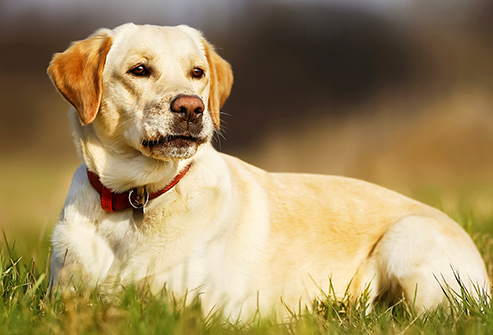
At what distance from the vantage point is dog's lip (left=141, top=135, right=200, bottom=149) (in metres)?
2.92

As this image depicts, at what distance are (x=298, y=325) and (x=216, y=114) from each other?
1.43m

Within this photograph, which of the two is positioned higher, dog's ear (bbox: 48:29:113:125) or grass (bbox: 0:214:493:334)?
dog's ear (bbox: 48:29:113:125)

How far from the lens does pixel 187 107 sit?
2.86 meters

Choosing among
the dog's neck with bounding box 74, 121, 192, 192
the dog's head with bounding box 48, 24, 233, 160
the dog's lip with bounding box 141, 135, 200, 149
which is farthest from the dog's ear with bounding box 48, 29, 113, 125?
the dog's lip with bounding box 141, 135, 200, 149

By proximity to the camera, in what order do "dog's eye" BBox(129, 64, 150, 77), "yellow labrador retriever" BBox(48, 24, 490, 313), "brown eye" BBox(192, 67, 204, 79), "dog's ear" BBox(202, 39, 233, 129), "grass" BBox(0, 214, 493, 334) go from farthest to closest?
1. "dog's ear" BBox(202, 39, 233, 129)
2. "brown eye" BBox(192, 67, 204, 79)
3. "dog's eye" BBox(129, 64, 150, 77)
4. "yellow labrador retriever" BBox(48, 24, 490, 313)
5. "grass" BBox(0, 214, 493, 334)

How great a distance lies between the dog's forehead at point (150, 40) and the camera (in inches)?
124

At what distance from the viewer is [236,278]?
3.28 metres

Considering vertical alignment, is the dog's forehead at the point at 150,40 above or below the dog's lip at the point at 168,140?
above

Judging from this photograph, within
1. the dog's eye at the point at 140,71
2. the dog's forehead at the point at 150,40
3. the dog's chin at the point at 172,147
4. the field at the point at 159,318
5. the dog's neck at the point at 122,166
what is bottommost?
the field at the point at 159,318

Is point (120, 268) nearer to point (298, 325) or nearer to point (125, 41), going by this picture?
point (298, 325)

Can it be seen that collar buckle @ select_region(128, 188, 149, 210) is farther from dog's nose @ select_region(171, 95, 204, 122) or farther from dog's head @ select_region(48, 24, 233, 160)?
dog's nose @ select_region(171, 95, 204, 122)

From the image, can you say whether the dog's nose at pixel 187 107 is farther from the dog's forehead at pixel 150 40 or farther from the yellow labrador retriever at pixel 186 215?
the dog's forehead at pixel 150 40

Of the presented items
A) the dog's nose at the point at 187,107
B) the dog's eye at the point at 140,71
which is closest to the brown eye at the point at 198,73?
the dog's eye at the point at 140,71

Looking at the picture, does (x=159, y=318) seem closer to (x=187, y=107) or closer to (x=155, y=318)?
(x=155, y=318)
